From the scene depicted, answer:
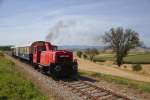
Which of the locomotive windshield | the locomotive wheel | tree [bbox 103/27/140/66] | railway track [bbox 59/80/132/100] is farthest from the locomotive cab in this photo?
tree [bbox 103/27/140/66]

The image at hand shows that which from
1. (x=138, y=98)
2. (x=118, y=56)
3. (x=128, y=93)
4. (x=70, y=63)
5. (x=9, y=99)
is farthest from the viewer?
(x=118, y=56)

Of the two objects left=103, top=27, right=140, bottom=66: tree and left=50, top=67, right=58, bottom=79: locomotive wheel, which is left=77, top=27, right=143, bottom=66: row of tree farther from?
left=50, top=67, right=58, bottom=79: locomotive wheel

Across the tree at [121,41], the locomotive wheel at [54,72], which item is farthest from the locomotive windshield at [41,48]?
the tree at [121,41]

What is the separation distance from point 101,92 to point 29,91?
4.23 meters

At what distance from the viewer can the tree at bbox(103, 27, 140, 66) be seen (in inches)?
2955

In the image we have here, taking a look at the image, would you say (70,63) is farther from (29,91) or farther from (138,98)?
(138,98)

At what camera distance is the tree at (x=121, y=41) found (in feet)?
246

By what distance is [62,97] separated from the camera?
16.1 m

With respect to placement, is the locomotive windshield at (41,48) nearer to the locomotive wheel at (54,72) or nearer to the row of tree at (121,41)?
the locomotive wheel at (54,72)

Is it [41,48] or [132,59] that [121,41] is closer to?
[132,59]

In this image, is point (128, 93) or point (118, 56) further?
point (118, 56)

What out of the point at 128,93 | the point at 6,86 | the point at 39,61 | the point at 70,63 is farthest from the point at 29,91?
the point at 39,61

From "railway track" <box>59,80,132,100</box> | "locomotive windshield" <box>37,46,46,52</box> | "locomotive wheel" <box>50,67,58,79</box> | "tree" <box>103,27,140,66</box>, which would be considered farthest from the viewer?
"tree" <box>103,27,140,66</box>

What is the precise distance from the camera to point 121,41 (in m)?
77.0
